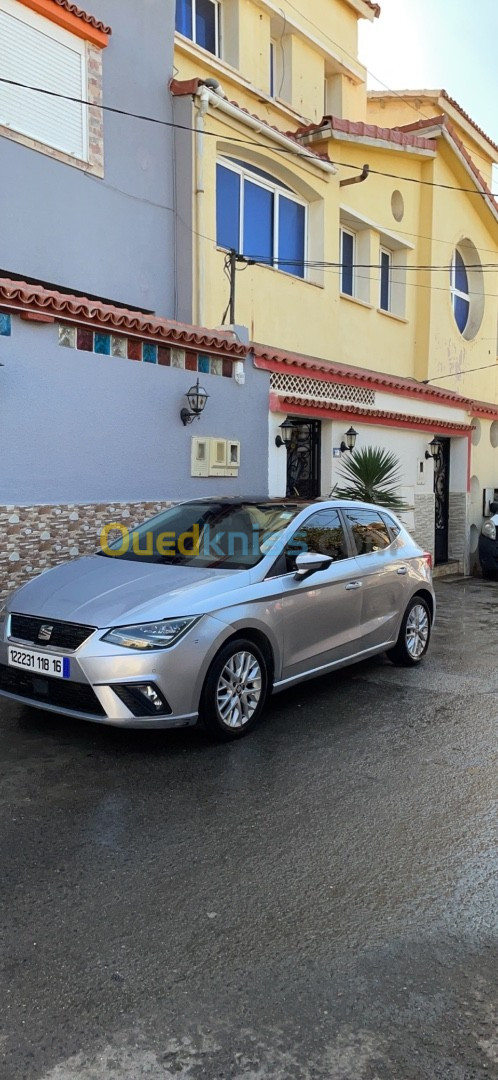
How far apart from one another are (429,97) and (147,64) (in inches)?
424

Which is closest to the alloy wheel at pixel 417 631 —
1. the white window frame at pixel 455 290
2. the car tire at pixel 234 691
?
the car tire at pixel 234 691

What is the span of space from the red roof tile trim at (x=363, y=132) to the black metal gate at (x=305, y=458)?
5.45m

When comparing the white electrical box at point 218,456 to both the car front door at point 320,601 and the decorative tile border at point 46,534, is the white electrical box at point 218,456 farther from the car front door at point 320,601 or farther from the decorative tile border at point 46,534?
the car front door at point 320,601

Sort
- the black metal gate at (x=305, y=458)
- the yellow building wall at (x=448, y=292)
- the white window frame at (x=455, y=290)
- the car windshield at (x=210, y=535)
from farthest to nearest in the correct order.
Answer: the white window frame at (x=455, y=290) < the yellow building wall at (x=448, y=292) < the black metal gate at (x=305, y=458) < the car windshield at (x=210, y=535)

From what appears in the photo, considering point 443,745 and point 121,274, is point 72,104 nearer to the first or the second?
point 121,274

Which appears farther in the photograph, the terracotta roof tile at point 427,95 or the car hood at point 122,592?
the terracotta roof tile at point 427,95

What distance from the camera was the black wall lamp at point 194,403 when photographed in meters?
8.92

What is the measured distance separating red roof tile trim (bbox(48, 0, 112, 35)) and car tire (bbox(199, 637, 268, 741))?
28.1 ft

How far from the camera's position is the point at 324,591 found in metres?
5.68

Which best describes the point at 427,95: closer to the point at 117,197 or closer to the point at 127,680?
the point at 117,197

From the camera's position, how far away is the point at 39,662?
181 inches

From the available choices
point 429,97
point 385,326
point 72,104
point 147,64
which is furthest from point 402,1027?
point 429,97

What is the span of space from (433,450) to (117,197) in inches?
300

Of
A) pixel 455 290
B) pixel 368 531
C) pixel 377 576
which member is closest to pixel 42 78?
pixel 368 531
